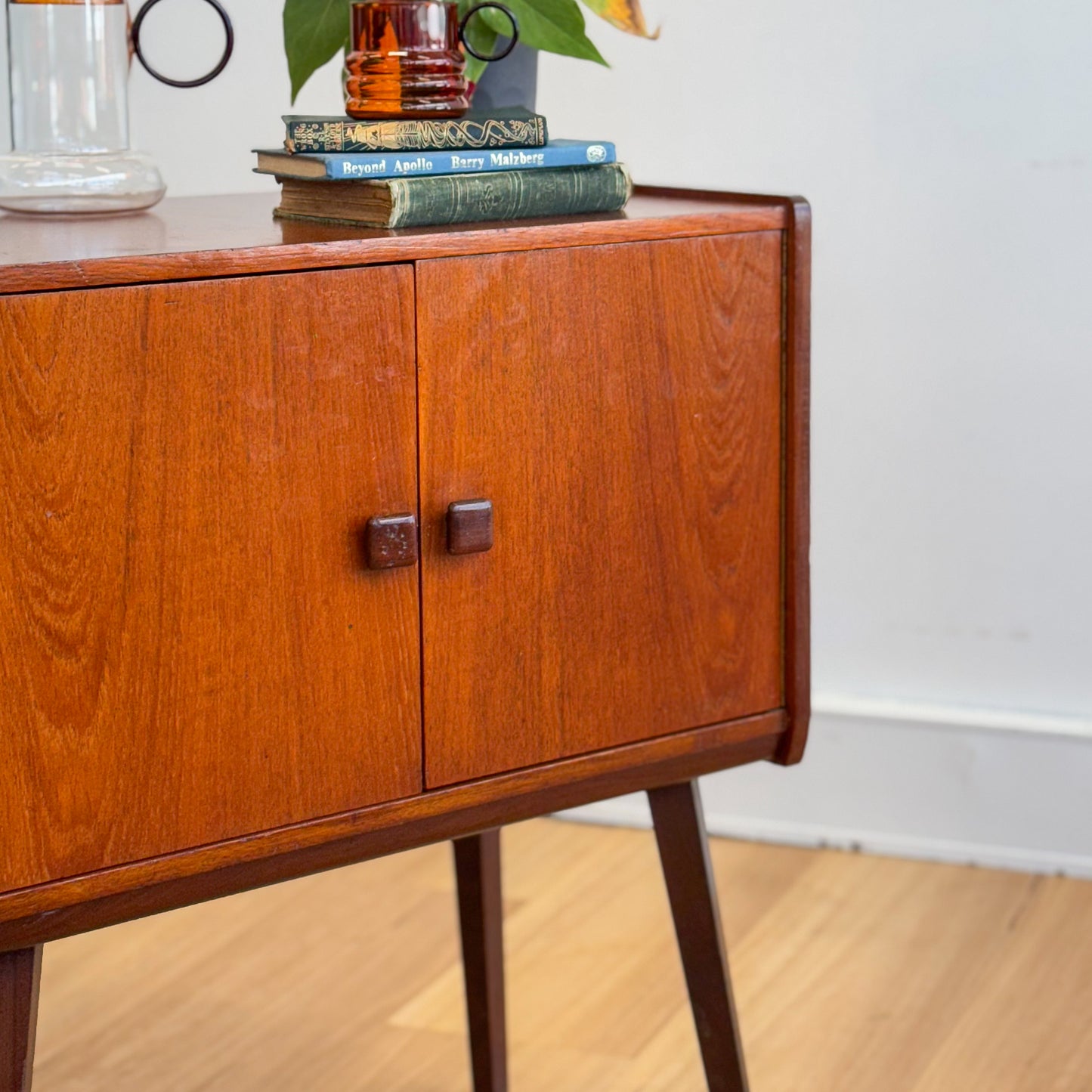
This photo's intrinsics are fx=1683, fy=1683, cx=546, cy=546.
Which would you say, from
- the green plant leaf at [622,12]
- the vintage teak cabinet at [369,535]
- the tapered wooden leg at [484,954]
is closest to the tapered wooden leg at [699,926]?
the vintage teak cabinet at [369,535]

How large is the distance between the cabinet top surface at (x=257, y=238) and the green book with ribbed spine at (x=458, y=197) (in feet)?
0.04

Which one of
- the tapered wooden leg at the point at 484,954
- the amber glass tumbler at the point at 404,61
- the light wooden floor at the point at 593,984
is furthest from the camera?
the light wooden floor at the point at 593,984

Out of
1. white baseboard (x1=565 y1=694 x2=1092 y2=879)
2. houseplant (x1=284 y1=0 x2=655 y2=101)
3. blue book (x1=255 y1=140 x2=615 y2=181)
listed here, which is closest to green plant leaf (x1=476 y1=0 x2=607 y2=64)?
houseplant (x1=284 y1=0 x2=655 y2=101)

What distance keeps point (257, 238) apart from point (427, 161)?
13cm

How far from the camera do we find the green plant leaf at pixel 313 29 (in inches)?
48.1

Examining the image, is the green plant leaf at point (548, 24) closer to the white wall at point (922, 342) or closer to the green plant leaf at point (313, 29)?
the green plant leaf at point (313, 29)

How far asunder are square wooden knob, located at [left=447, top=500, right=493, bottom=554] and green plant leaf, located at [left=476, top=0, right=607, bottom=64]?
37cm

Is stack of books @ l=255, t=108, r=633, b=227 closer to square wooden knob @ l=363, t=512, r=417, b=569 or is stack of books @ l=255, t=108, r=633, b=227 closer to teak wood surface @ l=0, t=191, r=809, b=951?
teak wood surface @ l=0, t=191, r=809, b=951

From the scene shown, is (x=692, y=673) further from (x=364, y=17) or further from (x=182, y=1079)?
(x=182, y=1079)

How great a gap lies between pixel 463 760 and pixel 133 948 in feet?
3.23

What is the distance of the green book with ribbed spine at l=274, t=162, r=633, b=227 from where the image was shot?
1007 mm

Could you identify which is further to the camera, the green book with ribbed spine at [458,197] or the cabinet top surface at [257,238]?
the green book with ribbed spine at [458,197]

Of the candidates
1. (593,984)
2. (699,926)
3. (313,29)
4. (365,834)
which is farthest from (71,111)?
(593,984)

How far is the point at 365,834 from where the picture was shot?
3.38 feet
